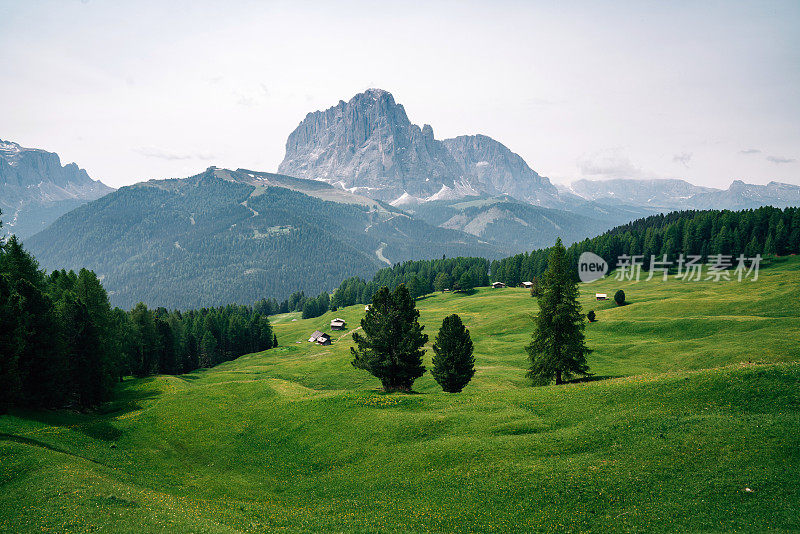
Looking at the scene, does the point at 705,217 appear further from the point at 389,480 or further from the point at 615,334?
the point at 389,480

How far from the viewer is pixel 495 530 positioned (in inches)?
877

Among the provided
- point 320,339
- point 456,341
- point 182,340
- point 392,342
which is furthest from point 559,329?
point 182,340

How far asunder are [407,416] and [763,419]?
26723 millimetres

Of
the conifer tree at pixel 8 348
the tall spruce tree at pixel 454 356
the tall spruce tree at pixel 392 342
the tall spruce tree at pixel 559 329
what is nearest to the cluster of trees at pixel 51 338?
the conifer tree at pixel 8 348

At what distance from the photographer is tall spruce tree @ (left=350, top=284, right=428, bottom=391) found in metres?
50.0

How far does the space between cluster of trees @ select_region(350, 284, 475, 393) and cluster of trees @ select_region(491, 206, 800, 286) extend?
384 feet

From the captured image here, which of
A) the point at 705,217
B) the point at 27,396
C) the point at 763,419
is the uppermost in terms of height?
the point at 705,217

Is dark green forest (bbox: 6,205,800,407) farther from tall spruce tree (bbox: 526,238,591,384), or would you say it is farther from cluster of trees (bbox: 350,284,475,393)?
tall spruce tree (bbox: 526,238,591,384)

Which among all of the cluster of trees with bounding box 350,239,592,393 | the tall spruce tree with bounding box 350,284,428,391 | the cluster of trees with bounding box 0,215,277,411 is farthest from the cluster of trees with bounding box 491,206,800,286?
the cluster of trees with bounding box 0,215,277,411

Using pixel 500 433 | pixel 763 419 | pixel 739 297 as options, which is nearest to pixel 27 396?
Answer: pixel 500 433

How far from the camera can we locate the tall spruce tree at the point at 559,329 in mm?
47875

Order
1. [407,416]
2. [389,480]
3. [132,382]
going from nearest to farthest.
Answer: [389,480], [407,416], [132,382]

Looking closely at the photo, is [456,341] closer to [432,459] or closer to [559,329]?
[559,329]

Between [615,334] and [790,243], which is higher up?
[790,243]
